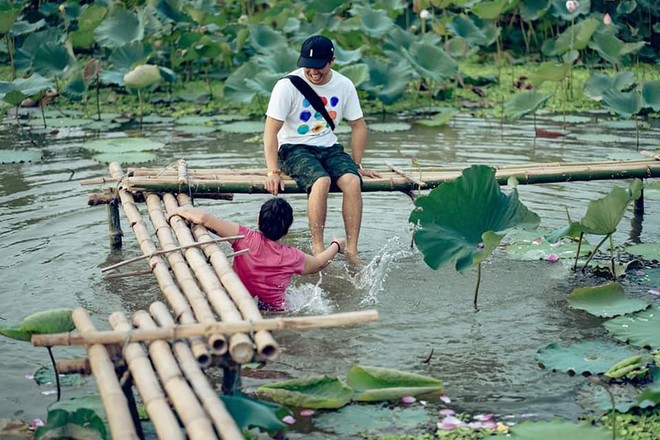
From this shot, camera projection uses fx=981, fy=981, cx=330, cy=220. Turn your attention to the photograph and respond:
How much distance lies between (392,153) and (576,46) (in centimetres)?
312

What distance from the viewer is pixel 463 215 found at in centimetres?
479

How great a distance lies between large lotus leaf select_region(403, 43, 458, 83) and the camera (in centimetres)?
1003

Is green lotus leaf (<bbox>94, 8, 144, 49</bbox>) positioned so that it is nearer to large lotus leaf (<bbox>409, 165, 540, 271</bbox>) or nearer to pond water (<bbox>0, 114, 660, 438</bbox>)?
pond water (<bbox>0, 114, 660, 438</bbox>)

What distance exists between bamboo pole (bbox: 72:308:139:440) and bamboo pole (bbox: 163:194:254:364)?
1.31ft

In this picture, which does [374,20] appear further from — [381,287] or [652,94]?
[381,287]

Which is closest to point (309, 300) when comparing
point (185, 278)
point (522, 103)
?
point (185, 278)

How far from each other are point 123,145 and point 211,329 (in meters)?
5.36

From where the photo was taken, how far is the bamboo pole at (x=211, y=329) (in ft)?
10.9

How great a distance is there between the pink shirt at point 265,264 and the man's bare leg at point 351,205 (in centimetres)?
97

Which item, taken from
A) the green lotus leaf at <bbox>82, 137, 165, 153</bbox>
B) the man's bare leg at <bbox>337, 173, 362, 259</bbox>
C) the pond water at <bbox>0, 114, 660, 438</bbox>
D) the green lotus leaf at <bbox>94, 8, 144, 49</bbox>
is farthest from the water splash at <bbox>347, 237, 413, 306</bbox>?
the green lotus leaf at <bbox>94, 8, 144, 49</bbox>

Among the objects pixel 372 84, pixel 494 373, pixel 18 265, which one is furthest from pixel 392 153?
pixel 494 373

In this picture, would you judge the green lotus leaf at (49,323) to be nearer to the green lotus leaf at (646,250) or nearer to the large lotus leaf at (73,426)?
the large lotus leaf at (73,426)

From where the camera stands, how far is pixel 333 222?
6738 mm

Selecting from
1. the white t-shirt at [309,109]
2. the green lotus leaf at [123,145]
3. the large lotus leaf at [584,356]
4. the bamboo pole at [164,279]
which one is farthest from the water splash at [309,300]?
the green lotus leaf at [123,145]
